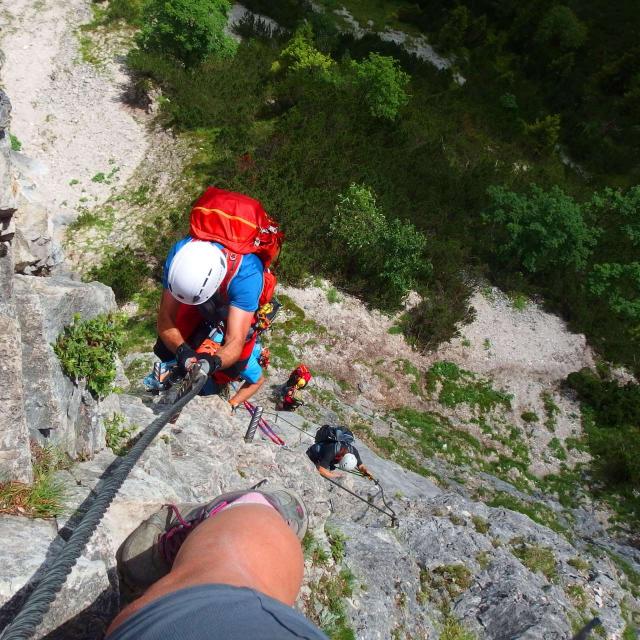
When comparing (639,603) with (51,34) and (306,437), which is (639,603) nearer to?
(306,437)

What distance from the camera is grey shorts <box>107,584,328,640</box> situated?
4.52ft

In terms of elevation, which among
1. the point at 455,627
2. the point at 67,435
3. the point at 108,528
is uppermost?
the point at 108,528

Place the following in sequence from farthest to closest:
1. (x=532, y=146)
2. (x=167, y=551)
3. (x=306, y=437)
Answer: (x=532, y=146) → (x=306, y=437) → (x=167, y=551)

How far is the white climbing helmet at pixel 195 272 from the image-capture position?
381cm

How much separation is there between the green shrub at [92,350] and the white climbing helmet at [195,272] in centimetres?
82

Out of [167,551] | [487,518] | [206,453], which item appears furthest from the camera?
[487,518]

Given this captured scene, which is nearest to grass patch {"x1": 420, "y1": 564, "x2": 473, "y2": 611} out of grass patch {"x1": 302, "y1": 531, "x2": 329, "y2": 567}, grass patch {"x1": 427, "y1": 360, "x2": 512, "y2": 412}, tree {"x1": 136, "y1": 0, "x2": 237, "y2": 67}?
grass patch {"x1": 302, "y1": 531, "x2": 329, "y2": 567}

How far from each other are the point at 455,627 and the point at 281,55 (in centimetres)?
1886

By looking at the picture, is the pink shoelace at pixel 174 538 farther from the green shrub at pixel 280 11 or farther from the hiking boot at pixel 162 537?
the green shrub at pixel 280 11

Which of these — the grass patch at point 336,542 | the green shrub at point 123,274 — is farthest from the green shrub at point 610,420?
the green shrub at point 123,274

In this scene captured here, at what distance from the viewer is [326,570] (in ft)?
14.9

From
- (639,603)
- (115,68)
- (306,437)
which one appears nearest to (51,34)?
(115,68)

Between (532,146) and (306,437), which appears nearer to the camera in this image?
(306,437)

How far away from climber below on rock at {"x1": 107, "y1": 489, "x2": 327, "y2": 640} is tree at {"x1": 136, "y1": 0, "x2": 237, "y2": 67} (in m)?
17.5
